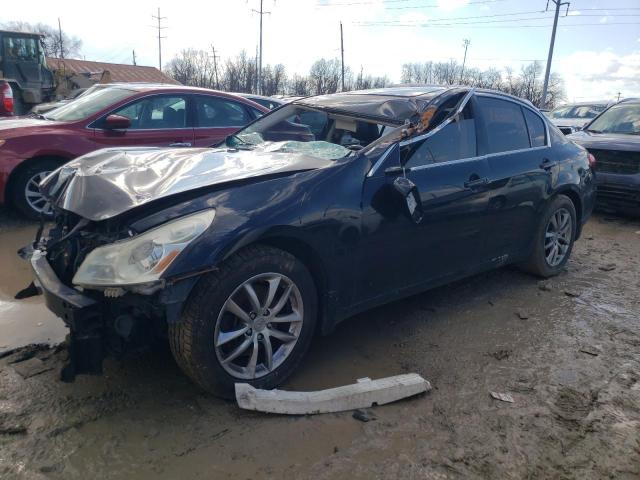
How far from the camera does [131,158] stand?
3344 mm

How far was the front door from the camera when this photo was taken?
10.5 ft

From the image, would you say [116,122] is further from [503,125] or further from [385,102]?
[503,125]

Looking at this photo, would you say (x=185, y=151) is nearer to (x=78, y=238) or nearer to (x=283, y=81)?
(x=78, y=238)

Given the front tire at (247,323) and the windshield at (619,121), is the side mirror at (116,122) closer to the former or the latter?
the front tire at (247,323)

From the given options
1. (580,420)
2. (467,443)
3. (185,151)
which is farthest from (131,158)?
(580,420)

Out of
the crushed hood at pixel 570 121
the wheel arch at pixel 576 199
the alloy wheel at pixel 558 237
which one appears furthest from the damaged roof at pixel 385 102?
the crushed hood at pixel 570 121

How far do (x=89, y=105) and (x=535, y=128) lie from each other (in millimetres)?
5144

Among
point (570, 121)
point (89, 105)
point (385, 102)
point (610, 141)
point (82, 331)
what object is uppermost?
point (385, 102)

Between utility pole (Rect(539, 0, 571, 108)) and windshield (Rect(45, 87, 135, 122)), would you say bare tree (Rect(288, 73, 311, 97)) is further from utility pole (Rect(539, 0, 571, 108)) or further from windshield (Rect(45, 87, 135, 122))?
windshield (Rect(45, 87, 135, 122))

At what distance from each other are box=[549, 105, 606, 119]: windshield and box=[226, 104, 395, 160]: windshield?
13227 millimetres

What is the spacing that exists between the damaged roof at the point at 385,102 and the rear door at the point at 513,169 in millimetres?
488

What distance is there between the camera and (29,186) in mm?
5820

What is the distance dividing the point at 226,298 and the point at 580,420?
2.03 metres

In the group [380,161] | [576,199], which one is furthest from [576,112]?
[380,161]
